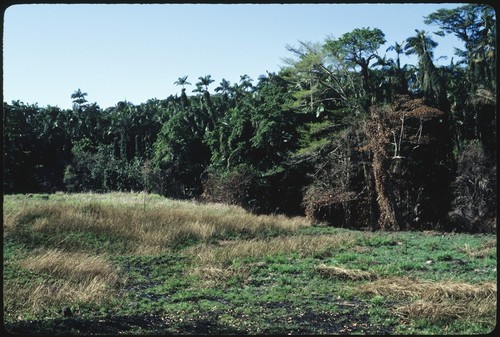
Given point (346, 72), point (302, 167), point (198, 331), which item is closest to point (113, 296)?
point (198, 331)

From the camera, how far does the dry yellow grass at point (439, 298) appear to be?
6.10 m

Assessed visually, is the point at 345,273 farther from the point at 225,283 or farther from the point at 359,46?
the point at 359,46

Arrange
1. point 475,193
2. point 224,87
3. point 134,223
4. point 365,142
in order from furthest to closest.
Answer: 1. point 224,87
2. point 365,142
3. point 475,193
4. point 134,223

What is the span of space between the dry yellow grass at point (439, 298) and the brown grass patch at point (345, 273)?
2.13 feet

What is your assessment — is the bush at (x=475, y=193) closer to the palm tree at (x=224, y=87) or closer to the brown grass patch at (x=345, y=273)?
the brown grass patch at (x=345, y=273)

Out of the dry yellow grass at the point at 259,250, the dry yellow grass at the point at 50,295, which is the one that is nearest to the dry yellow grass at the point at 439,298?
the dry yellow grass at the point at 259,250

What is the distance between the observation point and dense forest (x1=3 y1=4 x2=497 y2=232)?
2336cm

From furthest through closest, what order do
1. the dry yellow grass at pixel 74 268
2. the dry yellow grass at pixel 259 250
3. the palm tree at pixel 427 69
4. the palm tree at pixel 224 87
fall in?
the palm tree at pixel 224 87, the palm tree at pixel 427 69, the dry yellow grass at pixel 259 250, the dry yellow grass at pixel 74 268

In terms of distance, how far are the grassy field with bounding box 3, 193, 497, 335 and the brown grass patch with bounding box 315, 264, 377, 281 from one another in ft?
0.06

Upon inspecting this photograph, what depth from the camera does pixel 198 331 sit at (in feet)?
18.1

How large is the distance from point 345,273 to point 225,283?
2.18 m

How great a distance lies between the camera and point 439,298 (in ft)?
22.0

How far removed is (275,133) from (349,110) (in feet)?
13.8

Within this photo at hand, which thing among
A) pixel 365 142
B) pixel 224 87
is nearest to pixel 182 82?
pixel 224 87
